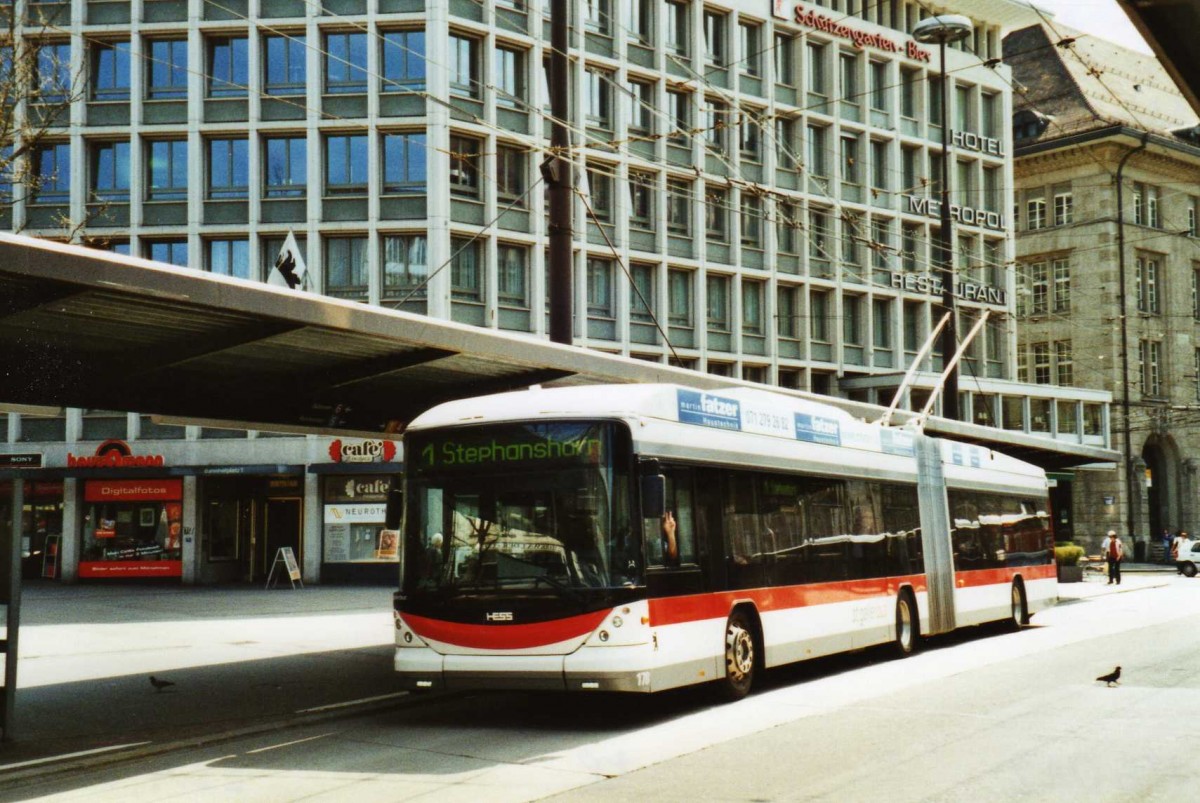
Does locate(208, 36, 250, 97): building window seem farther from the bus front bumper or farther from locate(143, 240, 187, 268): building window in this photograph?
the bus front bumper

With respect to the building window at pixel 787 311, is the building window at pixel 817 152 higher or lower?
higher

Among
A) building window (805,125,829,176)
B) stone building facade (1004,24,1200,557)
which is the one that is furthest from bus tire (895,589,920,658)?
stone building facade (1004,24,1200,557)

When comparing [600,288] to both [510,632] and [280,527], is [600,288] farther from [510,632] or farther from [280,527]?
[510,632]

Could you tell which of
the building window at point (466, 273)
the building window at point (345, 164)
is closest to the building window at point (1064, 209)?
the building window at point (466, 273)

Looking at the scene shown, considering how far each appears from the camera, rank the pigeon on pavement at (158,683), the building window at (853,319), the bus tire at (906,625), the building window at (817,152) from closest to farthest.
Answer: the pigeon on pavement at (158,683), the bus tire at (906,625), the building window at (817,152), the building window at (853,319)

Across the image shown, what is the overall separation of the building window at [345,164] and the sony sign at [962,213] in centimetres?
2226

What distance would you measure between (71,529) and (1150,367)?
158ft

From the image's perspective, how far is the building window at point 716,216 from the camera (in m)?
46.0

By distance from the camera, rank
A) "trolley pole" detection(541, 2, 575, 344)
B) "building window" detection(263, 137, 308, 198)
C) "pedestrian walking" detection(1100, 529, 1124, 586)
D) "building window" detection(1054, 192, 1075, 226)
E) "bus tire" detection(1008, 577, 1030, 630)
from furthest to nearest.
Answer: "building window" detection(1054, 192, 1075, 226)
"building window" detection(263, 137, 308, 198)
"pedestrian walking" detection(1100, 529, 1124, 586)
"bus tire" detection(1008, 577, 1030, 630)
"trolley pole" detection(541, 2, 575, 344)

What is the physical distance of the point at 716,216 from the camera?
153 feet

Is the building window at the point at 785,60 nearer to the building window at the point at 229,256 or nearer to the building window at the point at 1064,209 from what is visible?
the building window at the point at 229,256

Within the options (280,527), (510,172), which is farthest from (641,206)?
(280,527)

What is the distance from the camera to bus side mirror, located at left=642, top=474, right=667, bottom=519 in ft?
37.4

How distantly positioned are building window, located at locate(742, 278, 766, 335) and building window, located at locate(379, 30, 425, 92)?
45.6ft
